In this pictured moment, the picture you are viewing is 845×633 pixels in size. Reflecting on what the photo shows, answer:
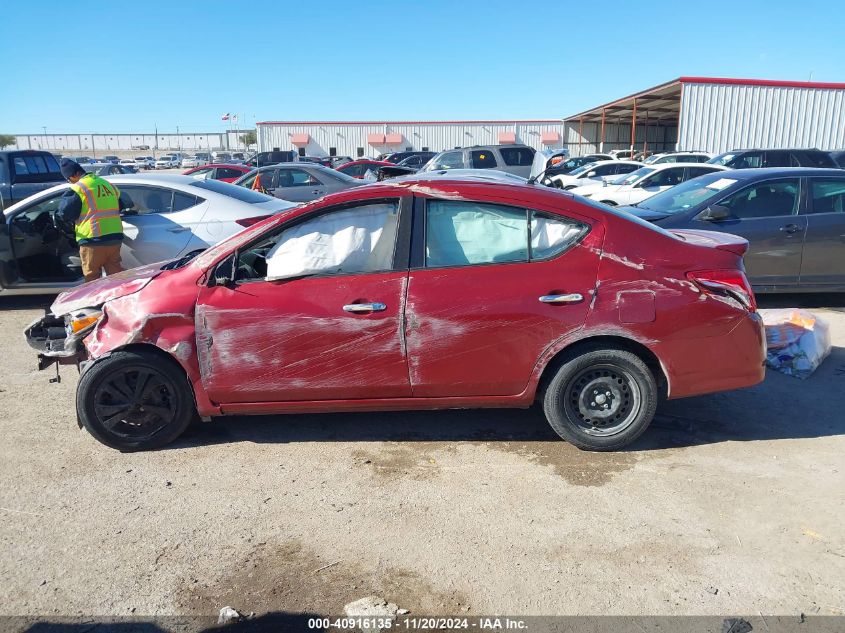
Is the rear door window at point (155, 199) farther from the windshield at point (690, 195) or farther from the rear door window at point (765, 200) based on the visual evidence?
the rear door window at point (765, 200)

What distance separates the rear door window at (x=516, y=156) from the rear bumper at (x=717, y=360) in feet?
53.6

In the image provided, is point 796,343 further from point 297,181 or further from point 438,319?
point 297,181

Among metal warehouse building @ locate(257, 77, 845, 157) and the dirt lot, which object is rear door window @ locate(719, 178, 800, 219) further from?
metal warehouse building @ locate(257, 77, 845, 157)

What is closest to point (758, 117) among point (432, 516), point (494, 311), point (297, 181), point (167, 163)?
point (297, 181)

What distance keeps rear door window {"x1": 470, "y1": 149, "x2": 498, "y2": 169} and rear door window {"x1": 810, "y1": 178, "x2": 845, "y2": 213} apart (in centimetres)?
1220

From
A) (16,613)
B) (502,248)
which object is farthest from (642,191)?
(16,613)

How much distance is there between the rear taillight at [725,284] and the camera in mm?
3977

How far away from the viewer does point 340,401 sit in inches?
162

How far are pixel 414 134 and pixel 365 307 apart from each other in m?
50.8

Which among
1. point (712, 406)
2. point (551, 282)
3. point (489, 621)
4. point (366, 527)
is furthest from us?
point (712, 406)

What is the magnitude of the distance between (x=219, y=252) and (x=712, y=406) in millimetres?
3673

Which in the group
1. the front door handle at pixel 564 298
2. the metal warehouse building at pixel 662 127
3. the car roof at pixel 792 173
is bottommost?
the front door handle at pixel 564 298

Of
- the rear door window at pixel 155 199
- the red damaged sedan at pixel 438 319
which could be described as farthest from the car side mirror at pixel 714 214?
the rear door window at pixel 155 199

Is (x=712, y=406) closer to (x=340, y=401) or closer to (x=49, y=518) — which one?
(x=340, y=401)
